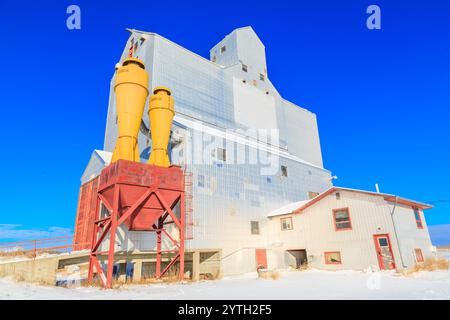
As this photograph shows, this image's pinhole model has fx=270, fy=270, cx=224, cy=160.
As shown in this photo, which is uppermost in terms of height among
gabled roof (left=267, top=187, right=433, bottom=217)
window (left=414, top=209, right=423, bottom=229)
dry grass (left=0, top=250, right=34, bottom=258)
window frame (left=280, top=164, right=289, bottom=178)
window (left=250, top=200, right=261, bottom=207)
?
window frame (left=280, top=164, right=289, bottom=178)

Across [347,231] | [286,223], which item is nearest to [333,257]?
[347,231]

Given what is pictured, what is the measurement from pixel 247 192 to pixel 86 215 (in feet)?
49.5

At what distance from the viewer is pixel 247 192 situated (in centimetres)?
2797

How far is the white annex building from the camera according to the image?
21281 millimetres

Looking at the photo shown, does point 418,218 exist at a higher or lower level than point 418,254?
higher

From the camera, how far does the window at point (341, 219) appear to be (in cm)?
2239

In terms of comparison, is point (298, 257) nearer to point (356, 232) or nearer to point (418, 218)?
point (356, 232)

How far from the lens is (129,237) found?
20.4 metres

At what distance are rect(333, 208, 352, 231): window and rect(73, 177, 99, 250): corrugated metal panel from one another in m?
20.1

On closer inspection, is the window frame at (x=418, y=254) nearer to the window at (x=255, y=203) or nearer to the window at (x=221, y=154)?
the window at (x=255, y=203)

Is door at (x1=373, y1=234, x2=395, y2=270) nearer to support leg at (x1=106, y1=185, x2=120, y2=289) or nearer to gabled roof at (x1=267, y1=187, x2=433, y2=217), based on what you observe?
gabled roof at (x1=267, y1=187, x2=433, y2=217)

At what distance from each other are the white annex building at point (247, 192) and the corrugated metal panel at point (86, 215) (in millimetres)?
1220

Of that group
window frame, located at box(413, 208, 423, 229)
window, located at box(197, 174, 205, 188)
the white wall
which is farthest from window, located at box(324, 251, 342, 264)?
window, located at box(197, 174, 205, 188)
